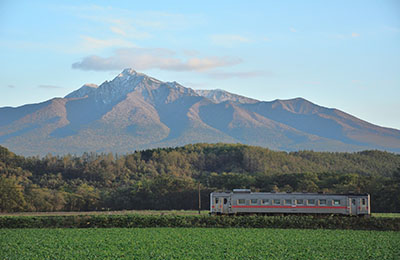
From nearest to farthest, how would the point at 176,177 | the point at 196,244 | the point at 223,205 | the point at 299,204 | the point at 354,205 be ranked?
the point at 196,244
the point at 354,205
the point at 299,204
the point at 223,205
the point at 176,177

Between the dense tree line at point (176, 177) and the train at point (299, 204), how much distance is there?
1266cm

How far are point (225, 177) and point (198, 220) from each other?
30063 mm

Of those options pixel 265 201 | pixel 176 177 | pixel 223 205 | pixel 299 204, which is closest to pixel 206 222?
pixel 223 205

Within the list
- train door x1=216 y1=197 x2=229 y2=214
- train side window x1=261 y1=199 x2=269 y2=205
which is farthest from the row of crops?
train door x1=216 y1=197 x2=229 y2=214

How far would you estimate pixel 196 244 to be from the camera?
24469mm

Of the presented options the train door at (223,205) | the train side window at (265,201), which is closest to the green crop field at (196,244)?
the train side window at (265,201)

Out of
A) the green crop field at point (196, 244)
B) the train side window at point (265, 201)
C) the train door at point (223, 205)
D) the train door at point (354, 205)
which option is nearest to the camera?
the green crop field at point (196, 244)

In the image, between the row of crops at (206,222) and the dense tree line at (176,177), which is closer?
the row of crops at (206,222)

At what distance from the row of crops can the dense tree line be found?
1793 cm

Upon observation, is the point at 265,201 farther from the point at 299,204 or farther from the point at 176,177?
the point at 176,177

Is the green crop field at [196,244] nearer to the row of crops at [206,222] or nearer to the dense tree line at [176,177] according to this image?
the row of crops at [206,222]

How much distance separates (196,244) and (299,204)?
15.2 m

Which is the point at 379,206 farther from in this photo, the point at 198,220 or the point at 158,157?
the point at 158,157

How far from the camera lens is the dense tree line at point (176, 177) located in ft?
180
